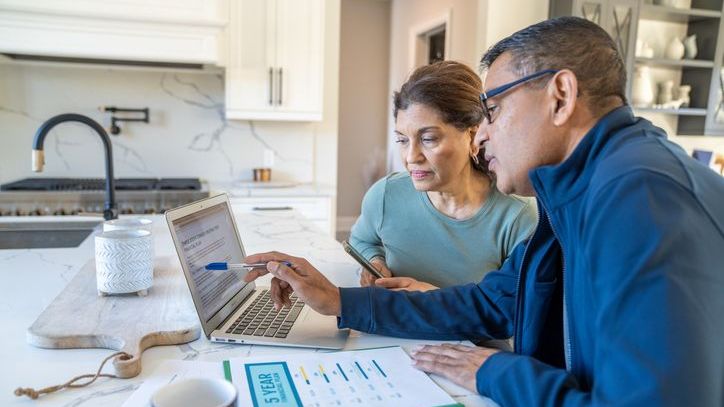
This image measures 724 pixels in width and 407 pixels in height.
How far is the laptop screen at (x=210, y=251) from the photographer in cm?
99

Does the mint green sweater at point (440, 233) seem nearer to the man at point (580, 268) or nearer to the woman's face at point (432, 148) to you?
the woman's face at point (432, 148)

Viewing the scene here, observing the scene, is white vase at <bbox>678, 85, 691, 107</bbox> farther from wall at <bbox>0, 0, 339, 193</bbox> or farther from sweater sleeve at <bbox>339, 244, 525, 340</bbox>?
sweater sleeve at <bbox>339, 244, 525, 340</bbox>

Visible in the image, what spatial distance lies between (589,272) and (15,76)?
11.9 feet

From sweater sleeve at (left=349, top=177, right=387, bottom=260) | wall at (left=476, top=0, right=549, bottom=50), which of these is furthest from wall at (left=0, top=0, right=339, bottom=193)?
sweater sleeve at (left=349, top=177, right=387, bottom=260)

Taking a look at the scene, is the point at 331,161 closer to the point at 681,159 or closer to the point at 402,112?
the point at 402,112

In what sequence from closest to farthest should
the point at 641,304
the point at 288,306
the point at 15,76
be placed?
the point at 641,304 < the point at 288,306 < the point at 15,76

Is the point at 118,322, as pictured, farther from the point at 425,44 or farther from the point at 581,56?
the point at 425,44

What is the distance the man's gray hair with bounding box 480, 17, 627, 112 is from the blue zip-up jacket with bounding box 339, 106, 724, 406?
0.04m

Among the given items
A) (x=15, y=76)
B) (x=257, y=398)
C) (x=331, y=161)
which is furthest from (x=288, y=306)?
(x=15, y=76)

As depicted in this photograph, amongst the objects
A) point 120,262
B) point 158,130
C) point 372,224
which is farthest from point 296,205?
point 120,262

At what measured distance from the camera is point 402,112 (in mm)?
1502

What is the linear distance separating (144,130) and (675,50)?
3800 mm

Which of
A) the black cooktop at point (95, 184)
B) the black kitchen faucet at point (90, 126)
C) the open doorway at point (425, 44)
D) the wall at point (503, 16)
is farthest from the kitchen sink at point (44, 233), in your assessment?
the open doorway at point (425, 44)

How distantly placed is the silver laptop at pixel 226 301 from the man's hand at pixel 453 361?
162 mm
